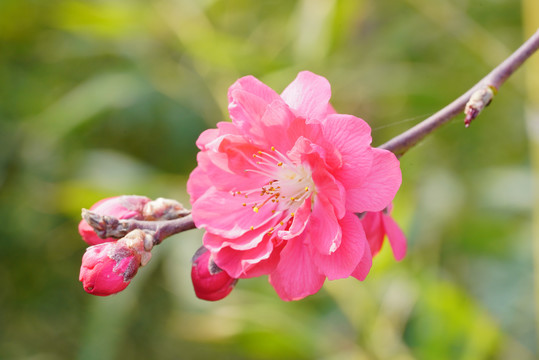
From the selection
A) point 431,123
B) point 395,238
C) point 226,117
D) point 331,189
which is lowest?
point 226,117

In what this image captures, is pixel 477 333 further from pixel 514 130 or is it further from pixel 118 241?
pixel 514 130

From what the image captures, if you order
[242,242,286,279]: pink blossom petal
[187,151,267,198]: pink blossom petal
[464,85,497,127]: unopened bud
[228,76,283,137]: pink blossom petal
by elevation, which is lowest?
[242,242,286,279]: pink blossom petal

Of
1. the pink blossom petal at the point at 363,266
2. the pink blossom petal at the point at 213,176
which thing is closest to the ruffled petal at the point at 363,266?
the pink blossom petal at the point at 363,266

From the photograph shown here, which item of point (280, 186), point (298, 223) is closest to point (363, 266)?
point (298, 223)

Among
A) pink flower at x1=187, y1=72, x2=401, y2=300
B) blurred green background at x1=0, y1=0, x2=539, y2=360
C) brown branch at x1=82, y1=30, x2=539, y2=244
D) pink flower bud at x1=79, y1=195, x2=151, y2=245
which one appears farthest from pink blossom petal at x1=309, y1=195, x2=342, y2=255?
blurred green background at x1=0, y1=0, x2=539, y2=360

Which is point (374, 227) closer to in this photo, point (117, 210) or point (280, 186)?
point (280, 186)

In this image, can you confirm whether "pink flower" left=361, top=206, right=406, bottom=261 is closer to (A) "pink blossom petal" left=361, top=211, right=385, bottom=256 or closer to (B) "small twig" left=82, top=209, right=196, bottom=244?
(A) "pink blossom petal" left=361, top=211, right=385, bottom=256


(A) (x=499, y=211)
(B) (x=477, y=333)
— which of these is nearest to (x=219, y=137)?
(B) (x=477, y=333)
